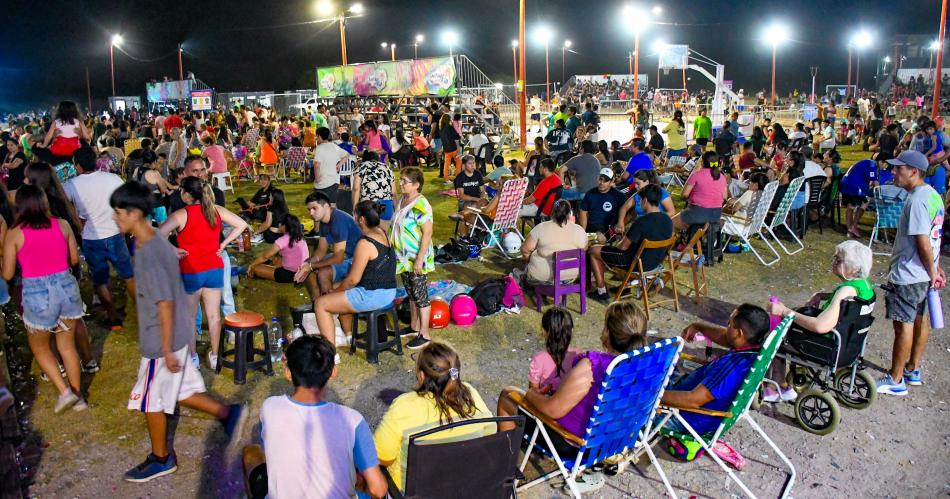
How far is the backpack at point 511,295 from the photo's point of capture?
7246mm

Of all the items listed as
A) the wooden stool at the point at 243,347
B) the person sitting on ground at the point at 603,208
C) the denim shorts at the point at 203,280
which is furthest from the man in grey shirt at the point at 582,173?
the denim shorts at the point at 203,280

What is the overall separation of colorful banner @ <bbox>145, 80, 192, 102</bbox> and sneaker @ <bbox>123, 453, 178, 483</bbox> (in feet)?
133

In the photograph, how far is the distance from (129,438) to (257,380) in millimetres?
1096

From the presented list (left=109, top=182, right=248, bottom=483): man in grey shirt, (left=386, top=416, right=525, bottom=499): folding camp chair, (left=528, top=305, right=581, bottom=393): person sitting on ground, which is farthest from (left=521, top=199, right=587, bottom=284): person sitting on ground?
(left=386, top=416, right=525, bottom=499): folding camp chair

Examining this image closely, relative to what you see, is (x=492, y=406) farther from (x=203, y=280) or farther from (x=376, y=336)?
(x=203, y=280)

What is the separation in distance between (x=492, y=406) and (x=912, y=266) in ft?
10.5

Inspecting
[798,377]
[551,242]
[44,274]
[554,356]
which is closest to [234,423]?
[44,274]

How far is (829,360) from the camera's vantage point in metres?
4.79

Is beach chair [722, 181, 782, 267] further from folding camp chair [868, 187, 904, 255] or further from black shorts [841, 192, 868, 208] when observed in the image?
black shorts [841, 192, 868, 208]

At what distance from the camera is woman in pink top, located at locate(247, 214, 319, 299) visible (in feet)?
24.8

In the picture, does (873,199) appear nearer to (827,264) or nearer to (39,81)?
(827,264)

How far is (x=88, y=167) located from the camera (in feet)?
21.1

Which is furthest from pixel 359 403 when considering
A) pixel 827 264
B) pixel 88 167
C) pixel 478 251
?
pixel 827 264

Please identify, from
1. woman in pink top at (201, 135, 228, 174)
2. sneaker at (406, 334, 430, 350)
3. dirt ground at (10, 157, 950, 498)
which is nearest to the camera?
dirt ground at (10, 157, 950, 498)
